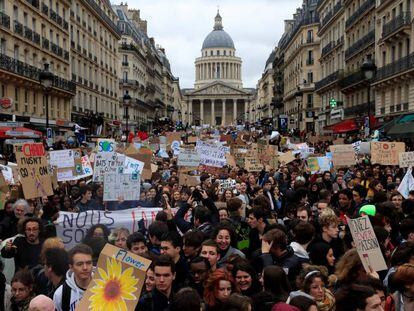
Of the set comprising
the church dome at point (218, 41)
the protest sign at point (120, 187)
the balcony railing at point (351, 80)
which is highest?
the church dome at point (218, 41)

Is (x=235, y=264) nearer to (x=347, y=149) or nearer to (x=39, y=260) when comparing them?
(x=39, y=260)

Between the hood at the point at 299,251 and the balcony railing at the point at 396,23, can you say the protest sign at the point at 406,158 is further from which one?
the balcony railing at the point at 396,23

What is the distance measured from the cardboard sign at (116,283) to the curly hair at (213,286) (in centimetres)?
67

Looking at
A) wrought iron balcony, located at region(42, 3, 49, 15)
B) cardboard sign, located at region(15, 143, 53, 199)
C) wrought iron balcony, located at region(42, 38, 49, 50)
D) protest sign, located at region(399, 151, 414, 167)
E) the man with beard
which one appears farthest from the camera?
wrought iron balcony, located at region(42, 3, 49, 15)

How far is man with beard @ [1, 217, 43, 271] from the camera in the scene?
Result: 6738mm

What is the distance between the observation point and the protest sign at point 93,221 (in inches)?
347

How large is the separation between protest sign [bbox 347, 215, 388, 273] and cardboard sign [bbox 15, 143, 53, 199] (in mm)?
6079

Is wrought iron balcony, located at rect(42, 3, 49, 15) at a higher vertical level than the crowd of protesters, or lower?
higher

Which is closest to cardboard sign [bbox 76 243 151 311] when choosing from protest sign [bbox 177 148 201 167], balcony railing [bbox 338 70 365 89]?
protest sign [bbox 177 148 201 167]

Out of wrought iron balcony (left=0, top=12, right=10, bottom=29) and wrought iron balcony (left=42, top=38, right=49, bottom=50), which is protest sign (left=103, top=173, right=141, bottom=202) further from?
wrought iron balcony (left=42, top=38, right=49, bottom=50)

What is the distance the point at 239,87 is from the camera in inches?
7534

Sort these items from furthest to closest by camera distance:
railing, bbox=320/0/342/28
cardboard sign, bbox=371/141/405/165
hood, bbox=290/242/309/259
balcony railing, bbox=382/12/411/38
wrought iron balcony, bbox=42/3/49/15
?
railing, bbox=320/0/342/28, wrought iron balcony, bbox=42/3/49/15, balcony railing, bbox=382/12/411/38, cardboard sign, bbox=371/141/405/165, hood, bbox=290/242/309/259

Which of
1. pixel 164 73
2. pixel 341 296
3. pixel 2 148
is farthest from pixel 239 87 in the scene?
pixel 341 296

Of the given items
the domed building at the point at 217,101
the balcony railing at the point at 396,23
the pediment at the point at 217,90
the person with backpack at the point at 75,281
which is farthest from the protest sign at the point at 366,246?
the pediment at the point at 217,90
